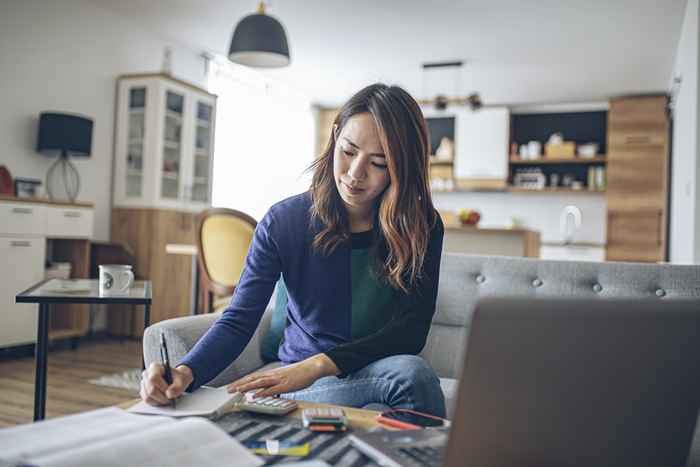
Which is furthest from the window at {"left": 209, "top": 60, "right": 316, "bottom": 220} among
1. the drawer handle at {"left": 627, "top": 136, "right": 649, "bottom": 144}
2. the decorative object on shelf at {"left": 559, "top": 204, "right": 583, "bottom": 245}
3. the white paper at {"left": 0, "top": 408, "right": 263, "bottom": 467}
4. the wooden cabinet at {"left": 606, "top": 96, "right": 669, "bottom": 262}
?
the white paper at {"left": 0, "top": 408, "right": 263, "bottom": 467}

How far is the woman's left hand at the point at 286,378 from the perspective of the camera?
1.08 meters

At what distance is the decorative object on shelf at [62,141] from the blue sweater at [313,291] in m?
3.20

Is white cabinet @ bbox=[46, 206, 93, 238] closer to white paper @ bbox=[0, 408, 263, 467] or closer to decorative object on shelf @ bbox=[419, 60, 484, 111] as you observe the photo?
decorative object on shelf @ bbox=[419, 60, 484, 111]

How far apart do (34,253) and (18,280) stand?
19 centimetres

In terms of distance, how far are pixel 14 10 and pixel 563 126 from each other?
233 inches

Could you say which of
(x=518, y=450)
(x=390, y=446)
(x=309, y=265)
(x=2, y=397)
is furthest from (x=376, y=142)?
(x=2, y=397)

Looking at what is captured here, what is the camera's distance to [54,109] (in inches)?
171

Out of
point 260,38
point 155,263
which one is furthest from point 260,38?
point 155,263

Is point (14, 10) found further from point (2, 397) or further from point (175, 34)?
point (2, 397)

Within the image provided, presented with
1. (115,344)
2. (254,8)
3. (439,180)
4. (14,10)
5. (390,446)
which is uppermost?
(254,8)

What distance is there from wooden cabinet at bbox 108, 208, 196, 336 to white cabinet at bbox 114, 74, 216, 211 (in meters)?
0.11

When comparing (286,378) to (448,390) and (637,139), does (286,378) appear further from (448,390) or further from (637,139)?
(637,139)

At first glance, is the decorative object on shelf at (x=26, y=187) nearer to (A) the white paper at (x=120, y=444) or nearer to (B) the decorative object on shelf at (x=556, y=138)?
(A) the white paper at (x=120, y=444)

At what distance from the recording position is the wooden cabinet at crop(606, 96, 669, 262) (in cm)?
662
